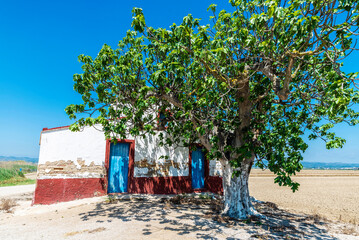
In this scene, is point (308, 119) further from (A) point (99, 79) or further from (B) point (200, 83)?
(A) point (99, 79)

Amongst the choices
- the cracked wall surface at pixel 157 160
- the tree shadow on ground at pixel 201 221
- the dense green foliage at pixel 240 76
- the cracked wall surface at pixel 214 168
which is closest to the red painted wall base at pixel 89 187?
the cracked wall surface at pixel 157 160

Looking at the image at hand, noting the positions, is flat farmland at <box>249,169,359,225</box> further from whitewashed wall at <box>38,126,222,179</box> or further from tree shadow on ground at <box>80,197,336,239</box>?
whitewashed wall at <box>38,126,222,179</box>

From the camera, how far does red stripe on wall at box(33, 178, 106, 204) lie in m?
9.81

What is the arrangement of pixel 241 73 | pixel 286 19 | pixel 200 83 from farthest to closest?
pixel 241 73 < pixel 200 83 < pixel 286 19

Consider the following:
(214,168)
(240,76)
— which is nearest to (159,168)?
(214,168)

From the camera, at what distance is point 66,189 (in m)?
10.1

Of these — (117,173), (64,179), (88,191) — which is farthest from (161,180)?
(64,179)

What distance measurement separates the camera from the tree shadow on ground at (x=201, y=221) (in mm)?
6461

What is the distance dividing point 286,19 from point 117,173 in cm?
970

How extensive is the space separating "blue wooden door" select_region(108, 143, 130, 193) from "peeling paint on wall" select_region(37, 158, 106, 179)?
0.54m

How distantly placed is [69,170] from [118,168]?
7.32 ft

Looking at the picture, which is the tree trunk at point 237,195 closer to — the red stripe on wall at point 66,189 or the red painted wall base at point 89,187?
the red painted wall base at point 89,187

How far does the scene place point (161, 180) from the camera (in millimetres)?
11781

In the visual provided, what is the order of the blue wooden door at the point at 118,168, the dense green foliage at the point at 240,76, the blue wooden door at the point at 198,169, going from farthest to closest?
the blue wooden door at the point at 198,169
the blue wooden door at the point at 118,168
the dense green foliage at the point at 240,76
